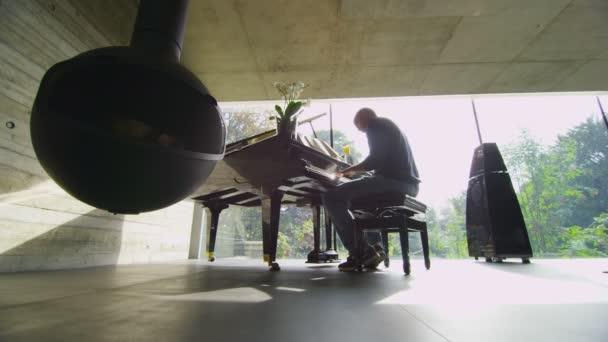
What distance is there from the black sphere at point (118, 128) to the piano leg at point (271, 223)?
101cm

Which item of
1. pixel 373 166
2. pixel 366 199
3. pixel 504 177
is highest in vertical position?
pixel 504 177

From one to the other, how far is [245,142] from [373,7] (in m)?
1.90

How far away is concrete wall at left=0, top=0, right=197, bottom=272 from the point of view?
167 cm

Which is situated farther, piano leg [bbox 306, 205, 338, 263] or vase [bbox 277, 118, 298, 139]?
piano leg [bbox 306, 205, 338, 263]

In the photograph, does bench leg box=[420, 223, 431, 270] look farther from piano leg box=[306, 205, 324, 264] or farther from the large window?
the large window

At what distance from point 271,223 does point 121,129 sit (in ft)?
4.29

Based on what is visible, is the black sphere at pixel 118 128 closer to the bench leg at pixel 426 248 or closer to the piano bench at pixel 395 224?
the piano bench at pixel 395 224

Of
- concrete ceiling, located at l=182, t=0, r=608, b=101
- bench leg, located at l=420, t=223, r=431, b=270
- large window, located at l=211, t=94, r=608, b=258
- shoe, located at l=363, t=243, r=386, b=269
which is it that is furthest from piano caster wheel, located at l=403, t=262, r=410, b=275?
large window, located at l=211, t=94, r=608, b=258

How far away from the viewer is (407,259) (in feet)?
6.05

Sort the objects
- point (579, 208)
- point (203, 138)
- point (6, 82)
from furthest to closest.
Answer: point (579, 208) < point (6, 82) < point (203, 138)

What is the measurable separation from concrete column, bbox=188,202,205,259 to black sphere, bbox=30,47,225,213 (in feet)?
10.9

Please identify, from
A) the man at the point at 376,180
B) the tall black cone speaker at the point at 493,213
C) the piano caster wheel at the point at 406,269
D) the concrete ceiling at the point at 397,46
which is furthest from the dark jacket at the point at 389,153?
the tall black cone speaker at the point at 493,213

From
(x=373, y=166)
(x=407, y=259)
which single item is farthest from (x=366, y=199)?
(x=407, y=259)

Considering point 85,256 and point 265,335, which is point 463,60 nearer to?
point 265,335
